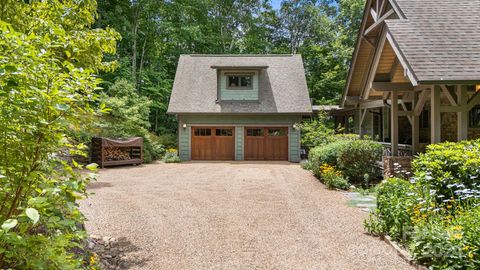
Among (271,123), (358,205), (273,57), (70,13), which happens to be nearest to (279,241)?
(358,205)

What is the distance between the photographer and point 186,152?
19312 mm

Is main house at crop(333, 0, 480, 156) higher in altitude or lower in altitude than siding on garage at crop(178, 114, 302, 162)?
A: higher

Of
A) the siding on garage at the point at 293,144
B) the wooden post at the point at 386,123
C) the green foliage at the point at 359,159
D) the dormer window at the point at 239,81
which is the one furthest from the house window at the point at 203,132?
the green foliage at the point at 359,159

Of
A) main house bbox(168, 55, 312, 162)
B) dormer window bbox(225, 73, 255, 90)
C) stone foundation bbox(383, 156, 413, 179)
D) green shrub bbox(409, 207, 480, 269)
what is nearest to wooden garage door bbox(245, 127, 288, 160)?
main house bbox(168, 55, 312, 162)

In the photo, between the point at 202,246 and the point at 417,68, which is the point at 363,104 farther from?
the point at 202,246

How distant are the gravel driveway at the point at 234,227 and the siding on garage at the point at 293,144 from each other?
324 inches

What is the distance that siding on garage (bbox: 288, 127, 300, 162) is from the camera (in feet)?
62.2

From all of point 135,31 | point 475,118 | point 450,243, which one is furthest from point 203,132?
point 450,243

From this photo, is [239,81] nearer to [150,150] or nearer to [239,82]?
[239,82]

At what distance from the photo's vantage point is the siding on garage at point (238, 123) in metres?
19.1

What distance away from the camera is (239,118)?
19203mm

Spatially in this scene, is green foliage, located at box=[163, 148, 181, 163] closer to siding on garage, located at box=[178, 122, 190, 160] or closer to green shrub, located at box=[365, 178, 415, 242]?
siding on garage, located at box=[178, 122, 190, 160]

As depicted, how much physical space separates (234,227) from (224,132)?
534 inches

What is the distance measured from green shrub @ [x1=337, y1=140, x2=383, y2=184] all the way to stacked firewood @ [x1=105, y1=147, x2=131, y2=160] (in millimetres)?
10690
